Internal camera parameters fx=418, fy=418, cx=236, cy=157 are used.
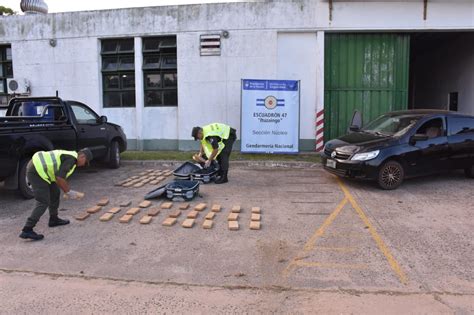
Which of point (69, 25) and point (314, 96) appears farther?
point (69, 25)

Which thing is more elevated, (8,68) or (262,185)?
(8,68)

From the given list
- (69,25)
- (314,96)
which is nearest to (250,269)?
(314,96)

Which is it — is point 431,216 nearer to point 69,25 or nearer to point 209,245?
point 209,245

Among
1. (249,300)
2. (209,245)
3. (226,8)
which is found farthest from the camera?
(226,8)

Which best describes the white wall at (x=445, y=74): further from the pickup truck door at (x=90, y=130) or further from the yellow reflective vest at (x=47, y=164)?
the yellow reflective vest at (x=47, y=164)

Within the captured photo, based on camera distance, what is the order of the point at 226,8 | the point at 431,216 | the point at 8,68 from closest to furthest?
1. the point at 431,216
2. the point at 226,8
3. the point at 8,68

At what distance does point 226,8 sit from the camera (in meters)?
13.2

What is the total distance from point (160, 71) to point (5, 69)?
6.29 metres

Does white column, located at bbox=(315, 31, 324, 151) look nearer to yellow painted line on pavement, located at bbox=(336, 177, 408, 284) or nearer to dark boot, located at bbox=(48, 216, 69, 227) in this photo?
yellow painted line on pavement, located at bbox=(336, 177, 408, 284)

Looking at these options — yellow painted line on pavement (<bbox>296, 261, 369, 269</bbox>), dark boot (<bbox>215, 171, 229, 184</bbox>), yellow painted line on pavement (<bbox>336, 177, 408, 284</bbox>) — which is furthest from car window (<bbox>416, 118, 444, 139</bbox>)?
yellow painted line on pavement (<bbox>296, 261, 369, 269</bbox>)

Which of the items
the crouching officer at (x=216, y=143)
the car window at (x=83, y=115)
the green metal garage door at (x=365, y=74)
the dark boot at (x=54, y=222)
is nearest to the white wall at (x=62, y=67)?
the car window at (x=83, y=115)

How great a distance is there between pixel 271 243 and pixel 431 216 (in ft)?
9.61

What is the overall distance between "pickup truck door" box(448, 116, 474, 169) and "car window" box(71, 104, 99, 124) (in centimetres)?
822

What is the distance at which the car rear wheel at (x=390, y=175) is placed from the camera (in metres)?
8.30
